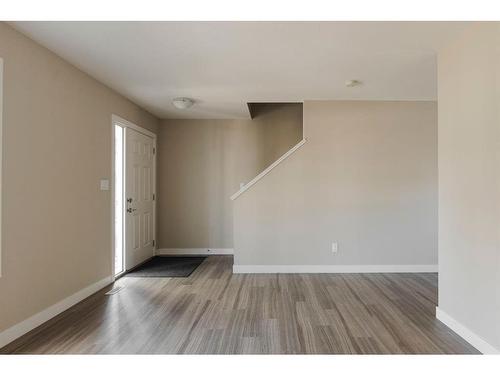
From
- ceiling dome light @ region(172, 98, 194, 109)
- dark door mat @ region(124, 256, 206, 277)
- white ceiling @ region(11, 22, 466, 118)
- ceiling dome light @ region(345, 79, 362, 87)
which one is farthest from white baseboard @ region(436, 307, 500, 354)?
ceiling dome light @ region(172, 98, 194, 109)

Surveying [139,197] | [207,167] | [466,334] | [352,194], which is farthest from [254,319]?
[207,167]

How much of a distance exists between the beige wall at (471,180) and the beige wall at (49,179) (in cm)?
336

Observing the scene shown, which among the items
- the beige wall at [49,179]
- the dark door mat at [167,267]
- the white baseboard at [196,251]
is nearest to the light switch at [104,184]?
the beige wall at [49,179]

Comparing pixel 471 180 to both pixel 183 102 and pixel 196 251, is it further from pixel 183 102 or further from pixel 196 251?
pixel 196 251

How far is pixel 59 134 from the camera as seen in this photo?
2752mm

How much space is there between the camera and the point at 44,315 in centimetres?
253

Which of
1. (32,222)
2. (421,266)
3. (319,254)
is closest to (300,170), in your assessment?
(319,254)

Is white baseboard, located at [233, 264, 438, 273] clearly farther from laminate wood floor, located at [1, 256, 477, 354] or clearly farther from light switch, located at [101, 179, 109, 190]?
light switch, located at [101, 179, 109, 190]

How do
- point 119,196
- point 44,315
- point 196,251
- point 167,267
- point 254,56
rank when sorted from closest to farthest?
point 44,315
point 254,56
point 119,196
point 167,267
point 196,251

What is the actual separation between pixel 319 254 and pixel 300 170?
118 cm

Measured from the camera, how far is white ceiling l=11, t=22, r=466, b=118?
2199 mm

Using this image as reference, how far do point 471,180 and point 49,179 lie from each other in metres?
3.39

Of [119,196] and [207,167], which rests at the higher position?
[207,167]

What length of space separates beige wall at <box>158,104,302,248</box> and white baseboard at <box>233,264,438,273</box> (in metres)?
1.26
